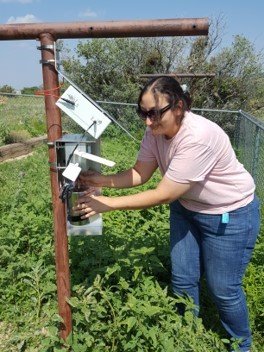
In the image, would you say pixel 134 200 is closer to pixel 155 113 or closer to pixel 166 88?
pixel 155 113

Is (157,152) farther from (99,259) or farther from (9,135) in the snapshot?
(9,135)

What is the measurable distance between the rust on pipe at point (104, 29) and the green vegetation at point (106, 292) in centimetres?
140

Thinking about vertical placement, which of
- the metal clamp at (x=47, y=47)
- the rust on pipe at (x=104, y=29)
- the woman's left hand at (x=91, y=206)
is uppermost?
the rust on pipe at (x=104, y=29)

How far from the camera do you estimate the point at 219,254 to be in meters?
2.45

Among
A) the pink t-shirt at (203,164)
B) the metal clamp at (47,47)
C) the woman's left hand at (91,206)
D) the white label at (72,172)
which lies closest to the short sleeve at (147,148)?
the pink t-shirt at (203,164)

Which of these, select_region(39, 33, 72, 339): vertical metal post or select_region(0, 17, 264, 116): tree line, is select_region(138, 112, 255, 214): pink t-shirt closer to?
select_region(39, 33, 72, 339): vertical metal post

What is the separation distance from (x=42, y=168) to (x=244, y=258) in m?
5.38

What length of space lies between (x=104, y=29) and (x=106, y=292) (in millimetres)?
1516

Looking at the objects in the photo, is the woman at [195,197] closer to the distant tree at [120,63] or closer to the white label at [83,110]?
the white label at [83,110]

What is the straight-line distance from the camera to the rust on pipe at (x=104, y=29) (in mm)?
1881

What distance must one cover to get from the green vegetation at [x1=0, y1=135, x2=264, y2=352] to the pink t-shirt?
0.63 m

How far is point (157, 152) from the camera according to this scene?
2.49 metres

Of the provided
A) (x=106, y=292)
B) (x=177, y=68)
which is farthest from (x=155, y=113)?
(x=177, y=68)

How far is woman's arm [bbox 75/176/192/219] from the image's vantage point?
6.80 ft
